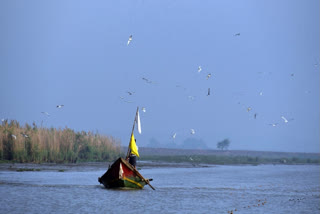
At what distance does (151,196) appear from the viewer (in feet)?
113

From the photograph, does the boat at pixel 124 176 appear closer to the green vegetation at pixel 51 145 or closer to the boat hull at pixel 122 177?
the boat hull at pixel 122 177

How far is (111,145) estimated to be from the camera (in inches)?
2557

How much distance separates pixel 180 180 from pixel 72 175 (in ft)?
25.6

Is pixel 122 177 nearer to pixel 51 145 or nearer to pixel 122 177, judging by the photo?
pixel 122 177

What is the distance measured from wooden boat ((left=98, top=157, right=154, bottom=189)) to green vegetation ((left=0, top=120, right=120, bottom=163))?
1565cm

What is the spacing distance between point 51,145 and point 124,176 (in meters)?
21.0

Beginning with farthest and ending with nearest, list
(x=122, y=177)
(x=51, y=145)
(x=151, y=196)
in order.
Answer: (x=51, y=145) < (x=122, y=177) < (x=151, y=196)

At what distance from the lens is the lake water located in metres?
29.0

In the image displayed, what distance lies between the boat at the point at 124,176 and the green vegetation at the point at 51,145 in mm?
15671

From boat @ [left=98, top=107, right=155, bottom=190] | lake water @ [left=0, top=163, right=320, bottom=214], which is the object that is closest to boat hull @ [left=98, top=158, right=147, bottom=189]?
boat @ [left=98, top=107, right=155, bottom=190]

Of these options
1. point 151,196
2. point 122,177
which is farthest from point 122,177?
point 151,196

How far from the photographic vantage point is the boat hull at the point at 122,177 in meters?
35.2

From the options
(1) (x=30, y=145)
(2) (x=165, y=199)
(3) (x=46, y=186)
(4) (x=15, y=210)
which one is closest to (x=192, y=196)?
(2) (x=165, y=199)

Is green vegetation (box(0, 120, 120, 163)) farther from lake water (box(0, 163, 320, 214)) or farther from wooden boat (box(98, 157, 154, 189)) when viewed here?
wooden boat (box(98, 157, 154, 189))
